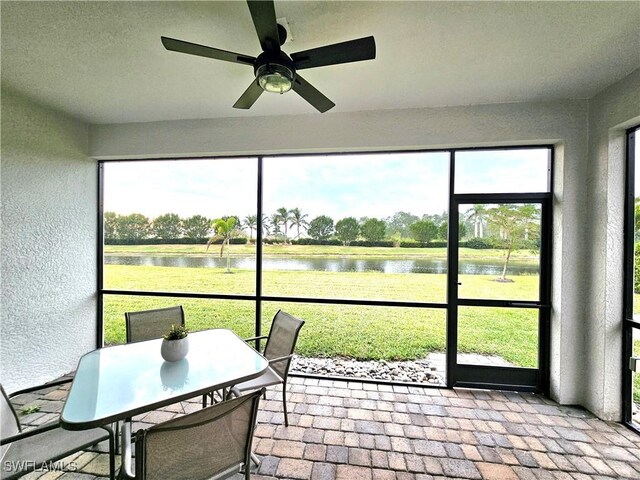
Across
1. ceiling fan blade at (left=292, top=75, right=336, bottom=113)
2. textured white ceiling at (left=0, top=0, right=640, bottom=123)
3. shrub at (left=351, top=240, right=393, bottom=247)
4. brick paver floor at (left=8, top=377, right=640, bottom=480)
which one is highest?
textured white ceiling at (left=0, top=0, right=640, bottom=123)

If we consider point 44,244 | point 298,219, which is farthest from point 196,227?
point 44,244

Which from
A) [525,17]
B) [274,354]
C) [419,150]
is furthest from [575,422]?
[525,17]

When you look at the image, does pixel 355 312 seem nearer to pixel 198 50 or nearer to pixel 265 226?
pixel 265 226

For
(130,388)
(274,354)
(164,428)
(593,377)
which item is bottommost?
(593,377)

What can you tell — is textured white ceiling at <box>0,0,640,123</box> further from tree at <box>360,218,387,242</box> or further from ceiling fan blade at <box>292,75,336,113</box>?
tree at <box>360,218,387,242</box>

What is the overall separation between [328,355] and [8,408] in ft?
8.91

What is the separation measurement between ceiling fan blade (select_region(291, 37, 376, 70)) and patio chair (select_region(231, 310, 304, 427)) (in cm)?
188

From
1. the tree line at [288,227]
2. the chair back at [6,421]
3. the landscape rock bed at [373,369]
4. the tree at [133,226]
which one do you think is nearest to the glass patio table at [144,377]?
the chair back at [6,421]

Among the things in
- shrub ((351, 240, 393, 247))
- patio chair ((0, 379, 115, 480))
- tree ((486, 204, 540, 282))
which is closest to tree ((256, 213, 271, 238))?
shrub ((351, 240, 393, 247))

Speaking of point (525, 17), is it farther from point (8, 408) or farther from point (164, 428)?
point (8, 408)

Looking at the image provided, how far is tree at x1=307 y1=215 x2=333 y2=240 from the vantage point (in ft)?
10.9

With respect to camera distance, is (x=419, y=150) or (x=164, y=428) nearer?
(x=164, y=428)

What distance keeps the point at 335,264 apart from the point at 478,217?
1701 mm

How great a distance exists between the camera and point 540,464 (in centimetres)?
193
